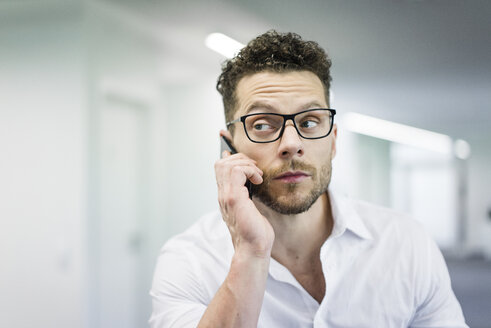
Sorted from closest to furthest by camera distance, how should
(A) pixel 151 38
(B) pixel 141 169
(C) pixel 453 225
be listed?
1. (C) pixel 453 225
2. (A) pixel 151 38
3. (B) pixel 141 169

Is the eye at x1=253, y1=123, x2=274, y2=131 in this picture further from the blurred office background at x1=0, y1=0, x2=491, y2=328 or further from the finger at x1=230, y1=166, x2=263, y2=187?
the blurred office background at x1=0, y1=0, x2=491, y2=328

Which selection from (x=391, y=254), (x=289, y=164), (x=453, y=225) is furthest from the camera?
(x=453, y=225)

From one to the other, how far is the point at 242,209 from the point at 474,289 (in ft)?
2.46

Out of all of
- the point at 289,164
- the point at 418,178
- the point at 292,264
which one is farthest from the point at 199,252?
the point at 418,178

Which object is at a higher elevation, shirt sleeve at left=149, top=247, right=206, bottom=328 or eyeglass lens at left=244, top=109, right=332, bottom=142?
eyeglass lens at left=244, top=109, right=332, bottom=142

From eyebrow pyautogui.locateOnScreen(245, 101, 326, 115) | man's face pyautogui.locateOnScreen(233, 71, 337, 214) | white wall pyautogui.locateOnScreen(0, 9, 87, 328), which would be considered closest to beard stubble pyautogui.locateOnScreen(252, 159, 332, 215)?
man's face pyautogui.locateOnScreen(233, 71, 337, 214)

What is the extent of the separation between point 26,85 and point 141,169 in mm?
618

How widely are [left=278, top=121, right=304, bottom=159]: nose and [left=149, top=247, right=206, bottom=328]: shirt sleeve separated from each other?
380mm

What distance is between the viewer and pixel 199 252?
1.01 meters

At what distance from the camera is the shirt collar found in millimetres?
998

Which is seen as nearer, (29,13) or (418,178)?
(418,178)

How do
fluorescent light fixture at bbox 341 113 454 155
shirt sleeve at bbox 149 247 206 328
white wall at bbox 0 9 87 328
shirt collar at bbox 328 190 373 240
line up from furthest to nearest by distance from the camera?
white wall at bbox 0 9 87 328
fluorescent light fixture at bbox 341 113 454 155
shirt collar at bbox 328 190 373 240
shirt sleeve at bbox 149 247 206 328

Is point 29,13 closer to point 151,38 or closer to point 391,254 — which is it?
point 151,38

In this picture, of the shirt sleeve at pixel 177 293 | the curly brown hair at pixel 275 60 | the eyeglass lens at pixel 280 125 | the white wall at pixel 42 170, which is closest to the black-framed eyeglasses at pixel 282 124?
the eyeglass lens at pixel 280 125
